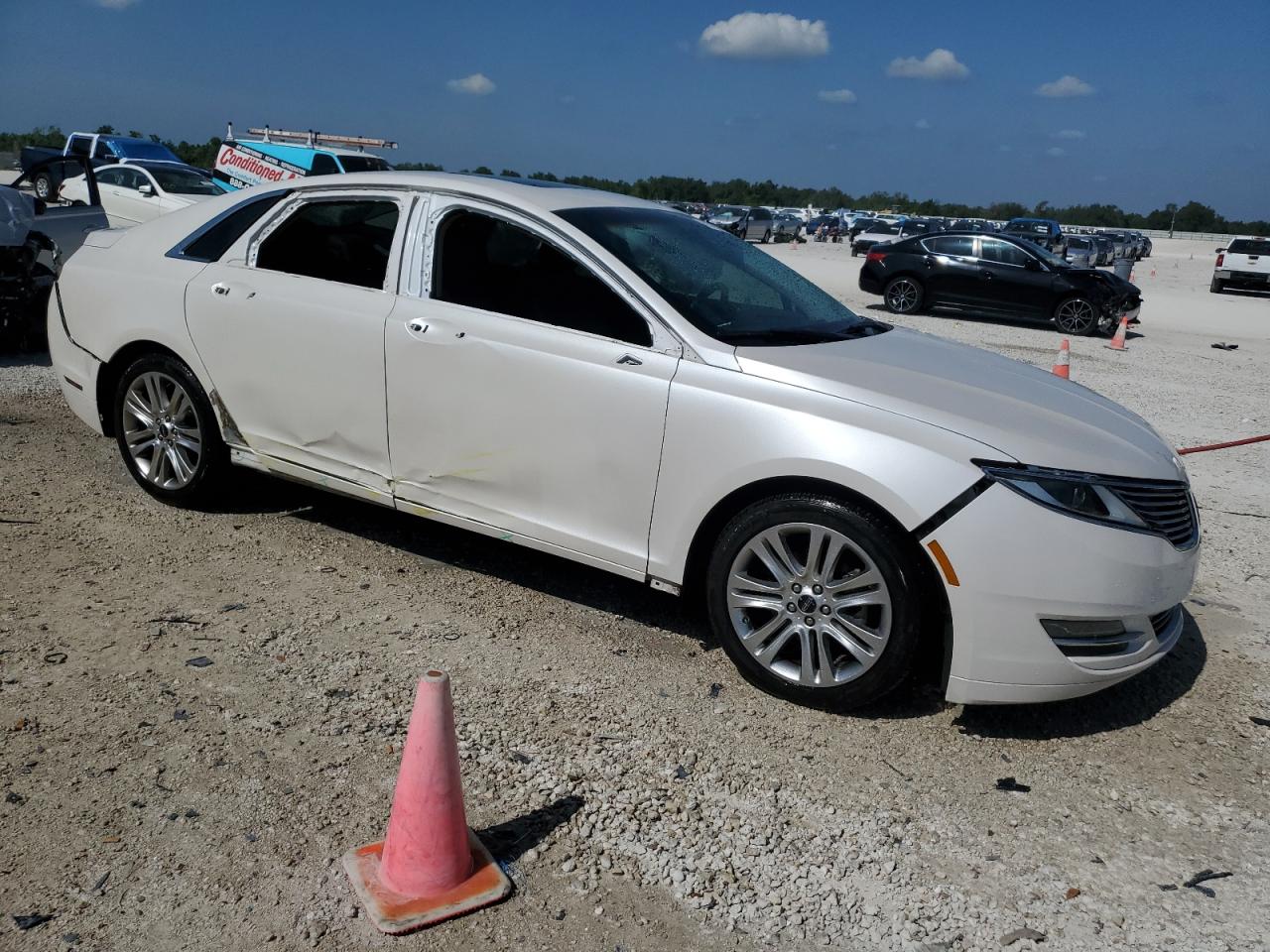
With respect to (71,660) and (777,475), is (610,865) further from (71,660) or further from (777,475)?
(71,660)

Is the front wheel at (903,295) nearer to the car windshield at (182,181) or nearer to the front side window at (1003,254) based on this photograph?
the front side window at (1003,254)

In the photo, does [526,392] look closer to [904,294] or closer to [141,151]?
[904,294]

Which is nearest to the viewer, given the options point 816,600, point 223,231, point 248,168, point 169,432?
Answer: point 816,600

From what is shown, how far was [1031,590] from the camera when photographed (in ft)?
11.2

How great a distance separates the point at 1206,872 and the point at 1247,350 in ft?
52.6

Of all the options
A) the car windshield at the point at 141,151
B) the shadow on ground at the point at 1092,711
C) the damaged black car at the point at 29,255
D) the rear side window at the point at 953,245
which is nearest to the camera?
the shadow on ground at the point at 1092,711

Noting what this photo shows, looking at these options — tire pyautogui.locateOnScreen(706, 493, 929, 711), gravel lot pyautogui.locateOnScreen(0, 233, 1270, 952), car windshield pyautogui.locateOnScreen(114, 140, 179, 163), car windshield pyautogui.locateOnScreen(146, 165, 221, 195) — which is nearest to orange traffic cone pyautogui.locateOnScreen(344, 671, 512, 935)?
gravel lot pyautogui.locateOnScreen(0, 233, 1270, 952)

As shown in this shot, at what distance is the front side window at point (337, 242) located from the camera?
4.66m

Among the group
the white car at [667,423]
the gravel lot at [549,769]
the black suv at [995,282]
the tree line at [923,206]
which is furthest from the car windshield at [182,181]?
the tree line at [923,206]

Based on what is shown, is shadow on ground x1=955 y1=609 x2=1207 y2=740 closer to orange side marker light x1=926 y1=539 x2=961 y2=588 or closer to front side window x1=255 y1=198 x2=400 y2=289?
orange side marker light x1=926 y1=539 x2=961 y2=588

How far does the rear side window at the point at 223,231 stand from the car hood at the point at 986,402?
103 inches

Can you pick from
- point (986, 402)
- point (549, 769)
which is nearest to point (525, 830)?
point (549, 769)

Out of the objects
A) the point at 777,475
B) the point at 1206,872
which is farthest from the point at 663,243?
the point at 1206,872

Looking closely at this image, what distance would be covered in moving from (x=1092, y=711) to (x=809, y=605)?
127 centimetres
